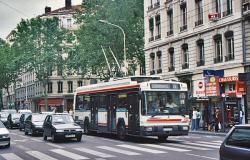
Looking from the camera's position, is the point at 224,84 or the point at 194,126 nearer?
the point at 194,126

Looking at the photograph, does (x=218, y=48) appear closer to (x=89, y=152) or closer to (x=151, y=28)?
(x=151, y=28)

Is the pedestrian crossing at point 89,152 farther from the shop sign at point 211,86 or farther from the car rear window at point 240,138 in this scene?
the shop sign at point 211,86

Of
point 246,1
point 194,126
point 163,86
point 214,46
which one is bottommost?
point 194,126

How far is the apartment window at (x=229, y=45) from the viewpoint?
35781 millimetres

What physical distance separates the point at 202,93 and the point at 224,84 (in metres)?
1.97

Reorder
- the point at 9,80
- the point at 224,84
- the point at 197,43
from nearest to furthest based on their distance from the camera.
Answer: the point at 224,84 → the point at 197,43 → the point at 9,80

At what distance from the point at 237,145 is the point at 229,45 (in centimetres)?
2761

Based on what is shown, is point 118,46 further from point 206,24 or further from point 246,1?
point 246,1

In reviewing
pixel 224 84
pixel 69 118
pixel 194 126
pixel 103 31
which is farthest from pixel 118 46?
pixel 69 118

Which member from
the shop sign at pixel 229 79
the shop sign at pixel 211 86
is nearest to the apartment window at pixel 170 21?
the shop sign at pixel 229 79

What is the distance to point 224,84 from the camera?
37156 mm

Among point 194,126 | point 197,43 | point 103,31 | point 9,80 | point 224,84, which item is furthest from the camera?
point 9,80

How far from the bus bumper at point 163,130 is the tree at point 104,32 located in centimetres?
3215

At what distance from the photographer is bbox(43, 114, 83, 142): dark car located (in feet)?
78.8
